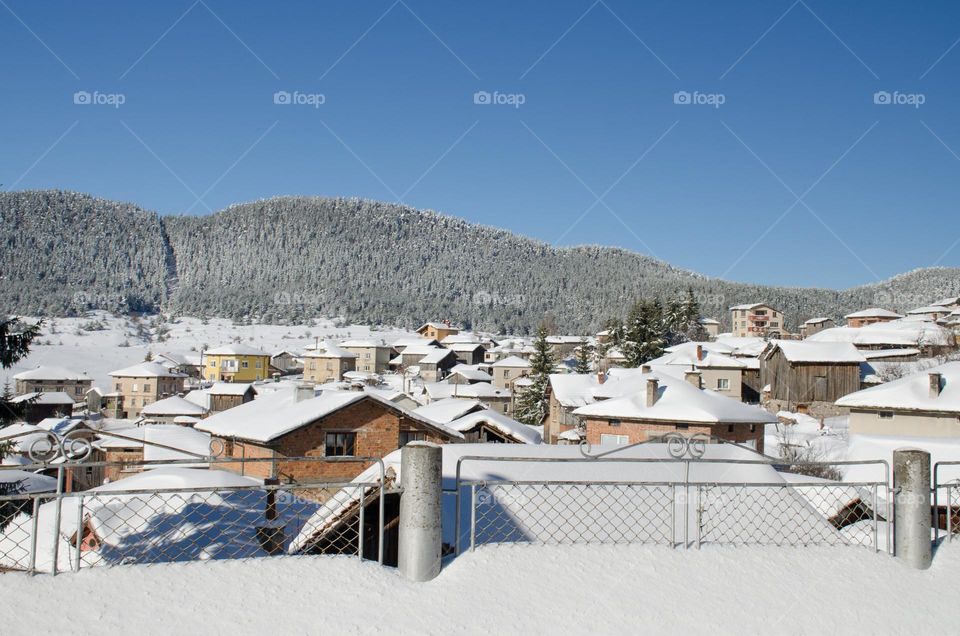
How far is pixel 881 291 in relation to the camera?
18512 centimetres

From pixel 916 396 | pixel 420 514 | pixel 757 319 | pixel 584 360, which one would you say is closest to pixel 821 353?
pixel 916 396

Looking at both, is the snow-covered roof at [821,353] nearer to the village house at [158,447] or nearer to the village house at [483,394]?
the village house at [483,394]

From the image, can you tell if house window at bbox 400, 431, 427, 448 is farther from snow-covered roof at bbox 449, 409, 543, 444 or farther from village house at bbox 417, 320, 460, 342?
village house at bbox 417, 320, 460, 342

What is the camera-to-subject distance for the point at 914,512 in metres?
4.94

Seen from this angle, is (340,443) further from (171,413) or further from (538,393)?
(171,413)

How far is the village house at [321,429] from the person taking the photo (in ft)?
74.7

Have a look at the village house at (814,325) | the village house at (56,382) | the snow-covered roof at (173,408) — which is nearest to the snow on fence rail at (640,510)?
the snow-covered roof at (173,408)

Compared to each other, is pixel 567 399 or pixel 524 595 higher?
pixel 524 595

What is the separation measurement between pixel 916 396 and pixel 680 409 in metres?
9.41

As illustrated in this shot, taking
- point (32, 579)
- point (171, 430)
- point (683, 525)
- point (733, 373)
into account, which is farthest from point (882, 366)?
point (32, 579)

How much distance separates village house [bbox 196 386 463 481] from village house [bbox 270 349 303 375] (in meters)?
84.7

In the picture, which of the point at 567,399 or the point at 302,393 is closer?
the point at 302,393

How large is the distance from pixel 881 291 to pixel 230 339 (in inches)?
6357

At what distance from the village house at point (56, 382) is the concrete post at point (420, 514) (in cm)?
7878
